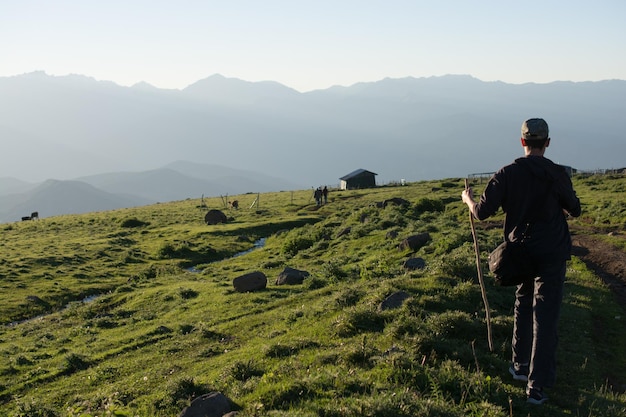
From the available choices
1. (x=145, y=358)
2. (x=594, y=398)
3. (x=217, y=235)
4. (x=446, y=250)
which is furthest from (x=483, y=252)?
(x=217, y=235)

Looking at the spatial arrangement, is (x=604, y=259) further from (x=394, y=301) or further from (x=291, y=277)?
(x=291, y=277)

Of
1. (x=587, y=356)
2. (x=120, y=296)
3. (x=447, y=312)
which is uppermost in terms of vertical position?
(x=447, y=312)

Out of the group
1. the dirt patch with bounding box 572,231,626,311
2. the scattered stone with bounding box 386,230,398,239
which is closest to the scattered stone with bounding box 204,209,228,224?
the scattered stone with bounding box 386,230,398,239

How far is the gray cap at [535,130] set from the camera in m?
8.61

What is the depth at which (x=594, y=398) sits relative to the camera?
9148 mm

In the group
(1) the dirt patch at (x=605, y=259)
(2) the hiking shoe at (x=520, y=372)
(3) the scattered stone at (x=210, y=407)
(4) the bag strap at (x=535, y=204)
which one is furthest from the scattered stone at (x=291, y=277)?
(4) the bag strap at (x=535, y=204)

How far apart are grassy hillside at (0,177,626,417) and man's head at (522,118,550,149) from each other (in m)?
3.98

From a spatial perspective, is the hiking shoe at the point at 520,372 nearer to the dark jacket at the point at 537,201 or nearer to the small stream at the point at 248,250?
the dark jacket at the point at 537,201

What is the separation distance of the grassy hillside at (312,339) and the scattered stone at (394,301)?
36cm

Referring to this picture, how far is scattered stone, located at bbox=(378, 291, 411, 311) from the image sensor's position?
45.5 ft

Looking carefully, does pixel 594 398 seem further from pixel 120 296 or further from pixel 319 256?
pixel 120 296

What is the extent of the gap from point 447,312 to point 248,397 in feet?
17.9

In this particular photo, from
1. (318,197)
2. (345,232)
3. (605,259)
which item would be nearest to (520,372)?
(605,259)

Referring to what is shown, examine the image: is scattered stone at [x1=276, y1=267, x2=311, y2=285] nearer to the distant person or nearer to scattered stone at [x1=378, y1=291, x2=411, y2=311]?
scattered stone at [x1=378, y1=291, x2=411, y2=311]
